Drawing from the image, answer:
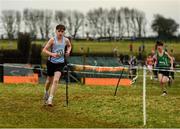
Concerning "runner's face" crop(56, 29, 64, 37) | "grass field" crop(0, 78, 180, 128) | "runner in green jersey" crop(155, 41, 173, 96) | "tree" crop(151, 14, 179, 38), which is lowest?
"tree" crop(151, 14, 179, 38)

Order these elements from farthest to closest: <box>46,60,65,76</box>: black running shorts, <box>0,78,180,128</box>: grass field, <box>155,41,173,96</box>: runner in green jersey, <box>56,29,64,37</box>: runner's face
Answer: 1. <box>155,41,173,96</box>: runner in green jersey
2. <box>46,60,65,76</box>: black running shorts
3. <box>56,29,64,37</box>: runner's face
4. <box>0,78,180,128</box>: grass field

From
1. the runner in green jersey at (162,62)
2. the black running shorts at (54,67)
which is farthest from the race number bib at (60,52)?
the runner in green jersey at (162,62)

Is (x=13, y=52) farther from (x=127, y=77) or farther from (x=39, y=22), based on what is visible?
(x=39, y=22)

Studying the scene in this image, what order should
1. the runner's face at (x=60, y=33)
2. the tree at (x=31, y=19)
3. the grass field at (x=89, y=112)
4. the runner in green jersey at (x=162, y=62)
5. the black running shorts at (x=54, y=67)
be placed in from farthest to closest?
the tree at (x=31, y=19) → the runner in green jersey at (x=162, y=62) → the black running shorts at (x=54, y=67) → the runner's face at (x=60, y=33) → the grass field at (x=89, y=112)

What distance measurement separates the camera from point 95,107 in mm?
13031

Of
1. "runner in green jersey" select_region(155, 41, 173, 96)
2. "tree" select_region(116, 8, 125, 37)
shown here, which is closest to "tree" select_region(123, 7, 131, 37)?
"tree" select_region(116, 8, 125, 37)

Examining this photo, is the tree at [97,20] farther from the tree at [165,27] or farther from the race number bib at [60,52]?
the race number bib at [60,52]

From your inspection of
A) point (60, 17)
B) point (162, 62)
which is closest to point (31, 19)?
point (60, 17)

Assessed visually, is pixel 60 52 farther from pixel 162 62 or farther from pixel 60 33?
pixel 162 62

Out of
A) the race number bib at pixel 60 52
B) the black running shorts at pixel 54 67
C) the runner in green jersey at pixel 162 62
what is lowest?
the runner in green jersey at pixel 162 62

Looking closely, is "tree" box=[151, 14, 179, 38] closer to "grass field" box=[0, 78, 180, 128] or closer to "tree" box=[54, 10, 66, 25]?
"tree" box=[54, 10, 66, 25]

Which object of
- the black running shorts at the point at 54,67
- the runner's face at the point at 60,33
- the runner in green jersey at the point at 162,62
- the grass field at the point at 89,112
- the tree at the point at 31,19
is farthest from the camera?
the tree at the point at 31,19

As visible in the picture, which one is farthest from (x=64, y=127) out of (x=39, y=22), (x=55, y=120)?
(x=39, y=22)

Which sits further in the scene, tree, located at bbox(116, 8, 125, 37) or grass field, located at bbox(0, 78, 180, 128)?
tree, located at bbox(116, 8, 125, 37)
